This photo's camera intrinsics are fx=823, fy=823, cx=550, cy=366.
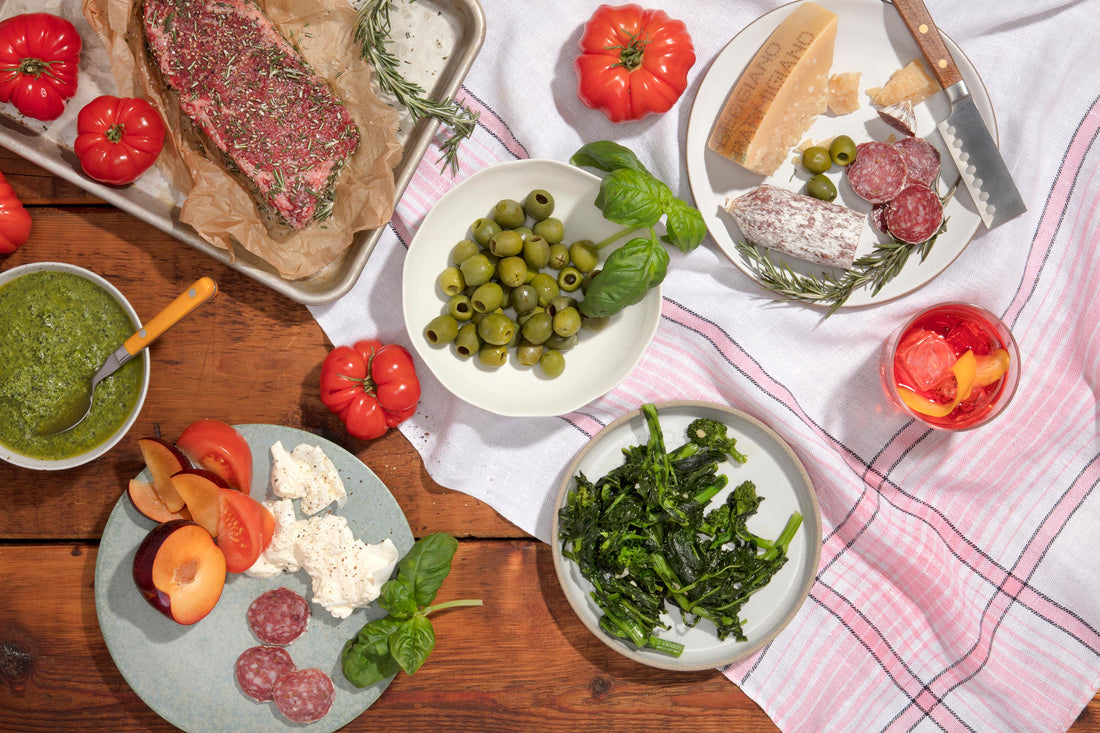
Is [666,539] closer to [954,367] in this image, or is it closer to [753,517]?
[753,517]

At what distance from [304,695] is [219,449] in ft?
2.79

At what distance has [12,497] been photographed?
9.33 feet

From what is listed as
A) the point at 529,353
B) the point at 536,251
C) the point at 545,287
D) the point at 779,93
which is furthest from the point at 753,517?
the point at 779,93

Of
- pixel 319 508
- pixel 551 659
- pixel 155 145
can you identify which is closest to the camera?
pixel 155 145

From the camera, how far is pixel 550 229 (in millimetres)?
2574

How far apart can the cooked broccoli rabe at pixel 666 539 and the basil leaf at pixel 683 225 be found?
559 mm

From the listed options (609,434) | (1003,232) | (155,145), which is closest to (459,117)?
(155,145)

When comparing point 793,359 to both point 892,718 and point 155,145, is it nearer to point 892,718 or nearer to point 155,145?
point 892,718

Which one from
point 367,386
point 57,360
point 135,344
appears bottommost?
point 57,360

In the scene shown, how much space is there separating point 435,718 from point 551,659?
1.52ft

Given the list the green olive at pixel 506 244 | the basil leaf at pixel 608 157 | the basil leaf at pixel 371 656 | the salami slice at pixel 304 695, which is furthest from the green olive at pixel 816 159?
the salami slice at pixel 304 695

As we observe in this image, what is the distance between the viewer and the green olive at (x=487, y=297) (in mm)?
2541

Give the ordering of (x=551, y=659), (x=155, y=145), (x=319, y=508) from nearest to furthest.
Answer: (x=155, y=145), (x=319, y=508), (x=551, y=659)

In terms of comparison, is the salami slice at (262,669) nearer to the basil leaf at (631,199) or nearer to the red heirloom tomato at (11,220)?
the red heirloom tomato at (11,220)
